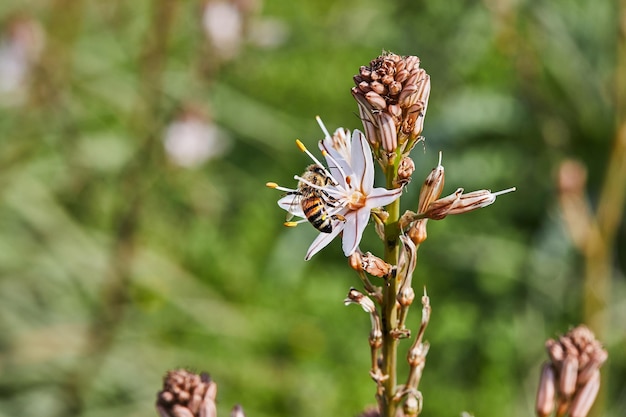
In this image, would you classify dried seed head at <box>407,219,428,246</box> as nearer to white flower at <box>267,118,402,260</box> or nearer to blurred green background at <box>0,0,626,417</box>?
white flower at <box>267,118,402,260</box>

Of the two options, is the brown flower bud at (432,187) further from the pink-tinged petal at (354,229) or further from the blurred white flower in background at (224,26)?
the blurred white flower in background at (224,26)

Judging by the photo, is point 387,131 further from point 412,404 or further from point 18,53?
point 18,53

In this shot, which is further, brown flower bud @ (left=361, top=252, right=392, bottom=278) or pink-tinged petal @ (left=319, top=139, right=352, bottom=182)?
pink-tinged petal @ (left=319, top=139, right=352, bottom=182)

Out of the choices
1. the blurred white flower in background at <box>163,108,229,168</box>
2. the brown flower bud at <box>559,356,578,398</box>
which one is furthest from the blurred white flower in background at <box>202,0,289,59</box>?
the brown flower bud at <box>559,356,578,398</box>

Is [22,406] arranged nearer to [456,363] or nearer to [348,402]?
[348,402]

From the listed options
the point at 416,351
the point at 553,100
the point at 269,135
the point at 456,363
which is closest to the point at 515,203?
the point at 553,100

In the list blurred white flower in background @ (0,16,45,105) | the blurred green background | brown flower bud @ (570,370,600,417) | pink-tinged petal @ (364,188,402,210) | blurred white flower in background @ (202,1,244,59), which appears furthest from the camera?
blurred white flower in background @ (0,16,45,105)
